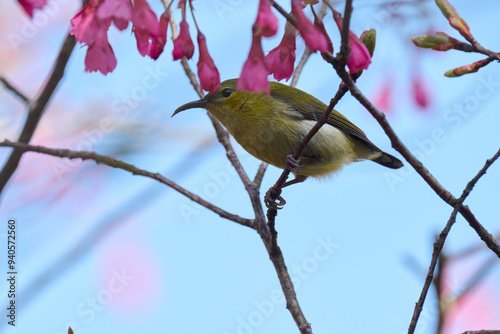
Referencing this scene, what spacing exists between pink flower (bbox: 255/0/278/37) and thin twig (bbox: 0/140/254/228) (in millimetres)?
760

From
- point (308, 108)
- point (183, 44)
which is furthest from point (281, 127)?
point (183, 44)

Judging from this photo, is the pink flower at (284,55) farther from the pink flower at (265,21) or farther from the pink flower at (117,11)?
the pink flower at (117,11)

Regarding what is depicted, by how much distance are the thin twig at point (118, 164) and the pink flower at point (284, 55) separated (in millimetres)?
686

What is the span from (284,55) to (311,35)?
352 millimetres

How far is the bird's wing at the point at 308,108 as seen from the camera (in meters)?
3.48

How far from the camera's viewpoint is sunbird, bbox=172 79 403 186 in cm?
328

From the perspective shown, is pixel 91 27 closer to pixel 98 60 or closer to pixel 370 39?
pixel 98 60

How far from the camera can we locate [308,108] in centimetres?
351

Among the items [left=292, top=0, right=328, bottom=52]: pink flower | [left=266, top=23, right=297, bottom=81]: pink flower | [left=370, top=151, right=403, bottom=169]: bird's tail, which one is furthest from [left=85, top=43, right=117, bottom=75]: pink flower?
[left=370, top=151, right=403, bottom=169]: bird's tail

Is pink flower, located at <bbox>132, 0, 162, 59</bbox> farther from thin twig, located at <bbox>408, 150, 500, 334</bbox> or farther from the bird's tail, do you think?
the bird's tail

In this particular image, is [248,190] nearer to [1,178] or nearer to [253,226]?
[253,226]

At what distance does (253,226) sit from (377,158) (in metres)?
1.72

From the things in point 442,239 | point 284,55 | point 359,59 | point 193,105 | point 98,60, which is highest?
point 193,105

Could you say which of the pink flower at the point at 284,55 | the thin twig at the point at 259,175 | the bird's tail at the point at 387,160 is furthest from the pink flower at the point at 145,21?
the bird's tail at the point at 387,160
